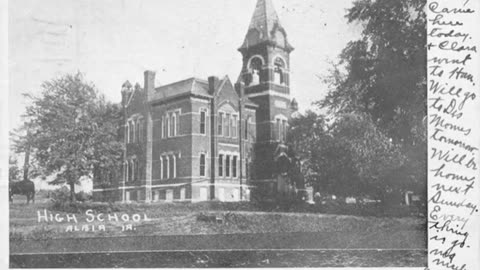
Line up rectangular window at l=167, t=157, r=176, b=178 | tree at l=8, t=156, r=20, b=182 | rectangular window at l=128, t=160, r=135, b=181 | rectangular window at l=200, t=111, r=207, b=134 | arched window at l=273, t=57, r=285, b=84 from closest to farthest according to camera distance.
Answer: tree at l=8, t=156, r=20, b=182, rectangular window at l=167, t=157, r=176, b=178, rectangular window at l=128, t=160, r=135, b=181, arched window at l=273, t=57, r=285, b=84, rectangular window at l=200, t=111, r=207, b=134

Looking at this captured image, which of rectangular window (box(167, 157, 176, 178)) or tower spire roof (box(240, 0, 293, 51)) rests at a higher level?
tower spire roof (box(240, 0, 293, 51))

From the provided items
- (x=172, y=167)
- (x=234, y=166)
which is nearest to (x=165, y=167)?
(x=172, y=167)

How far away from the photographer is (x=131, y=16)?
7832 mm

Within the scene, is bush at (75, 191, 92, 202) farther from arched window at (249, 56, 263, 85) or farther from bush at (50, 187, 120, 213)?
arched window at (249, 56, 263, 85)

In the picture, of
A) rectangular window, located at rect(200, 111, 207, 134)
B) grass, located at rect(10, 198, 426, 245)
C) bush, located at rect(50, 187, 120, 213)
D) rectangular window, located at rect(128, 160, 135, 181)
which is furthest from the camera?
rectangular window, located at rect(200, 111, 207, 134)

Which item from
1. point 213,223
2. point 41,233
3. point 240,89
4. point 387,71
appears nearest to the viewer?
point 41,233

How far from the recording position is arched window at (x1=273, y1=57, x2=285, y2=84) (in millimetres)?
8484

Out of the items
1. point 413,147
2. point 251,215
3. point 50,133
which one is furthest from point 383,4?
point 50,133

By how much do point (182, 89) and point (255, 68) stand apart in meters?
1.24

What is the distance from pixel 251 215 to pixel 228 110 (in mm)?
1691

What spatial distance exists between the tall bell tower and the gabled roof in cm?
66

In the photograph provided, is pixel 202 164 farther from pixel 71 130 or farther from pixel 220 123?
pixel 71 130

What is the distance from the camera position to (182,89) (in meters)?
8.33

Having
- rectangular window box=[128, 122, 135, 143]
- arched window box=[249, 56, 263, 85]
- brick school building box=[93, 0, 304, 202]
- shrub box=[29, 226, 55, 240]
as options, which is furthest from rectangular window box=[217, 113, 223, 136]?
shrub box=[29, 226, 55, 240]
